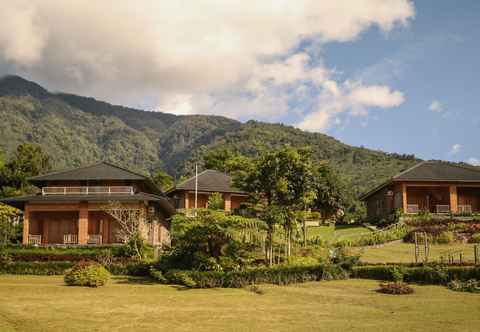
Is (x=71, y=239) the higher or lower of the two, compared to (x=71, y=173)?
lower

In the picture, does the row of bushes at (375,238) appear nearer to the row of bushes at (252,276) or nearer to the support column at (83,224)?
the row of bushes at (252,276)

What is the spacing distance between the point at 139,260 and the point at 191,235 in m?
5.19

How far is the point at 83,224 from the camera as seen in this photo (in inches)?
1404

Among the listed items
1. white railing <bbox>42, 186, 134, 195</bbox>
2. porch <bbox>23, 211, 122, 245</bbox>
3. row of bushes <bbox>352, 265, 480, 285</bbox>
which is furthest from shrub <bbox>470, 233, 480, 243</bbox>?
porch <bbox>23, 211, 122, 245</bbox>

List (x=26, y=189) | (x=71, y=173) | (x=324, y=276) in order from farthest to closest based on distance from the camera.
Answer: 1. (x=26, y=189)
2. (x=71, y=173)
3. (x=324, y=276)

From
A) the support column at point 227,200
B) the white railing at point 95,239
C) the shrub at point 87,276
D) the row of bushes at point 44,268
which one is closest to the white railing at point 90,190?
the white railing at point 95,239

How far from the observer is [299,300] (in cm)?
1969

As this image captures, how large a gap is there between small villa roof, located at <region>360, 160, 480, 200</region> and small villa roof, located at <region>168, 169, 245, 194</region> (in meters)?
15.3

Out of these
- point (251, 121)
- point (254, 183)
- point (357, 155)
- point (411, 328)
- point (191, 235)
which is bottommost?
point (411, 328)

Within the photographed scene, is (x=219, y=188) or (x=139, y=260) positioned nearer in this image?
(x=139, y=260)

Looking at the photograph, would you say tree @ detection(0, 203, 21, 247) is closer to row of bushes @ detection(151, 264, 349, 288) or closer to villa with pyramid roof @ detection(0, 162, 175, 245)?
villa with pyramid roof @ detection(0, 162, 175, 245)

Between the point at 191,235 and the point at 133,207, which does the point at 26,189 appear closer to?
the point at 133,207

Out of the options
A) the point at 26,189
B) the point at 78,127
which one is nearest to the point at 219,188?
the point at 26,189

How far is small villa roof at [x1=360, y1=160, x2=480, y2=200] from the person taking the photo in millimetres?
44281
